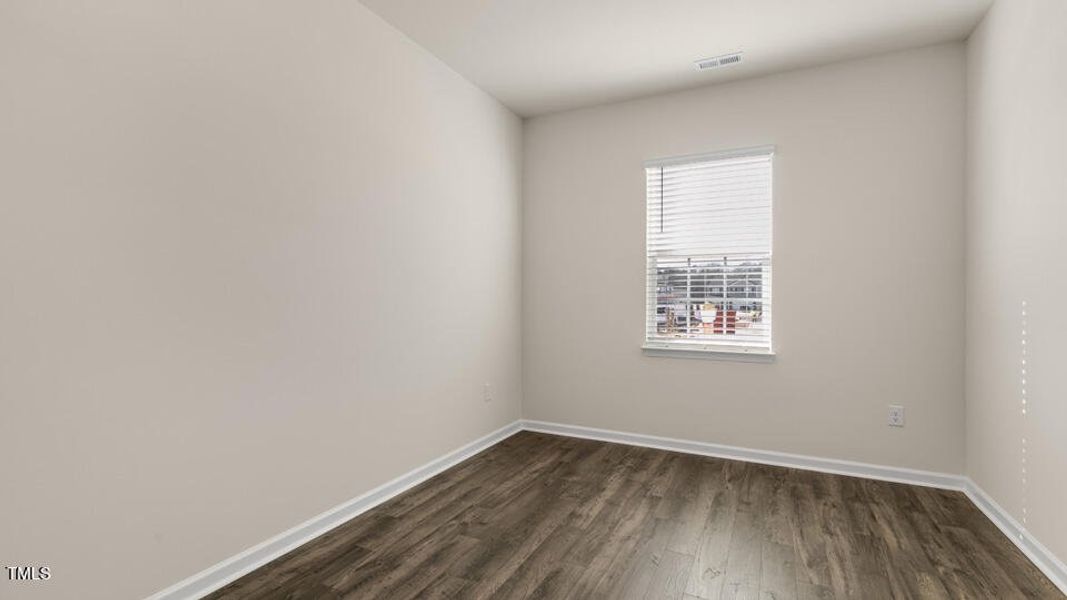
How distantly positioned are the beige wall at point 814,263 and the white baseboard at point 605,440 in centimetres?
7

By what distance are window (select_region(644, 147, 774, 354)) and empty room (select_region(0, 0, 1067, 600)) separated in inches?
0.9

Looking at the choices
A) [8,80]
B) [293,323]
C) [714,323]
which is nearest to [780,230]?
[714,323]

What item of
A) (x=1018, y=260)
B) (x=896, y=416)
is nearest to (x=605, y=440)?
(x=896, y=416)

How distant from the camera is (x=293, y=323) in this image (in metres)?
2.39

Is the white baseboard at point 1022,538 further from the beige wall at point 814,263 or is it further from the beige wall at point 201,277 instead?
the beige wall at point 201,277

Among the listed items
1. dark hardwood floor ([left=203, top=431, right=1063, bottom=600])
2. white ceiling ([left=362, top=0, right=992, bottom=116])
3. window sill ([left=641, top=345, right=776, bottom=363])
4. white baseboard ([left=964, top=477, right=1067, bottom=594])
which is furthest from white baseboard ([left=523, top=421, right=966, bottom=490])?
white ceiling ([left=362, top=0, right=992, bottom=116])

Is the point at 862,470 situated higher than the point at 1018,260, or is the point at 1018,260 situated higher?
the point at 1018,260

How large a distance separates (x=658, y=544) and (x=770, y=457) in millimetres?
1587

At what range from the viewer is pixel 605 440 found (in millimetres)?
4105

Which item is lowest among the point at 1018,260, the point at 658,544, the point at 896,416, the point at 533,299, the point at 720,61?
the point at 658,544

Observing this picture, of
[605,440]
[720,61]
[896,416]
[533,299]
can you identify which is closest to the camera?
[896,416]

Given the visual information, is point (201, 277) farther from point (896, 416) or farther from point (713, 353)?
point (896, 416)

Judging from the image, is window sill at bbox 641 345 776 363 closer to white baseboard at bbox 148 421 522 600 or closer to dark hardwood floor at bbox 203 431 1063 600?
dark hardwood floor at bbox 203 431 1063 600

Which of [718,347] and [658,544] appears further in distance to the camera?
[718,347]
